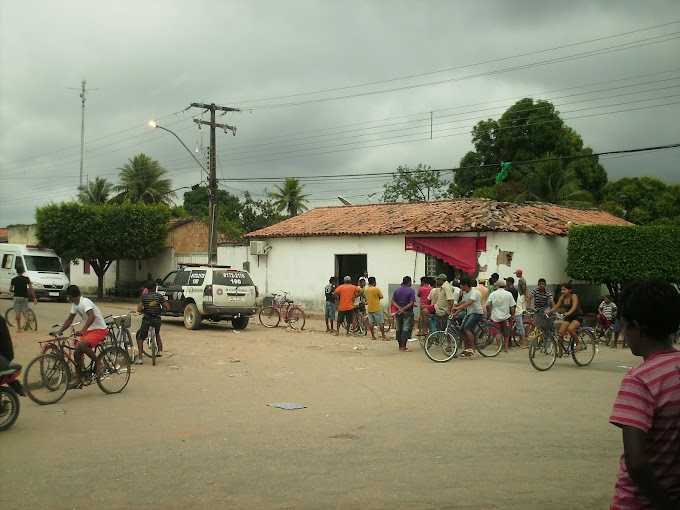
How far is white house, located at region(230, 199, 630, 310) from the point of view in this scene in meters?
22.2

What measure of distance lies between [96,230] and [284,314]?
1733 cm

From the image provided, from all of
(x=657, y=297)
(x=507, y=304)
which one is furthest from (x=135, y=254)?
(x=657, y=297)

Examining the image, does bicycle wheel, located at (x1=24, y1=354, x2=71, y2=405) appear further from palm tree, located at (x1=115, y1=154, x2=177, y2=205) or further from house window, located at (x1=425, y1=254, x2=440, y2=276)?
palm tree, located at (x1=115, y1=154, x2=177, y2=205)

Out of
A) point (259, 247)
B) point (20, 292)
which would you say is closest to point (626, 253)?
point (259, 247)

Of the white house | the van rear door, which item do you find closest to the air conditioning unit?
the white house

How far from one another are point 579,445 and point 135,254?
103 feet

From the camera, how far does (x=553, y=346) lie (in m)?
13.0

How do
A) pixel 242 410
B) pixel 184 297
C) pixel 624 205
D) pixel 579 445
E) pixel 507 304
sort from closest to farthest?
pixel 579 445 → pixel 242 410 → pixel 507 304 → pixel 184 297 → pixel 624 205

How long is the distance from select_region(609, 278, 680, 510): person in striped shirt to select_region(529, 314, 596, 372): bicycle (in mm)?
10464

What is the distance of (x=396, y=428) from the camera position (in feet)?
25.6

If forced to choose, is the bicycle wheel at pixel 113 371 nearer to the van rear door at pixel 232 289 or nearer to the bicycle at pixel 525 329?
the van rear door at pixel 232 289

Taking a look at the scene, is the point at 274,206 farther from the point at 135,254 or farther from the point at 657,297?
the point at 657,297

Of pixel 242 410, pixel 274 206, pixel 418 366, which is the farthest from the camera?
pixel 274 206

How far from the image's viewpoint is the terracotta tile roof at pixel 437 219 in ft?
74.6
